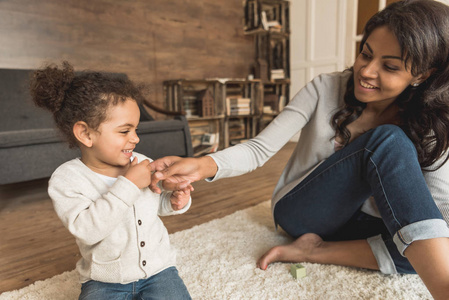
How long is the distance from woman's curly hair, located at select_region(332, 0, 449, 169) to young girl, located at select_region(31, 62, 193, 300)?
2.25ft

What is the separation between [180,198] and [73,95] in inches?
14.0

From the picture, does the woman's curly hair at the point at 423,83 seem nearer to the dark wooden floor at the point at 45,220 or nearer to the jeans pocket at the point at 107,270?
the jeans pocket at the point at 107,270

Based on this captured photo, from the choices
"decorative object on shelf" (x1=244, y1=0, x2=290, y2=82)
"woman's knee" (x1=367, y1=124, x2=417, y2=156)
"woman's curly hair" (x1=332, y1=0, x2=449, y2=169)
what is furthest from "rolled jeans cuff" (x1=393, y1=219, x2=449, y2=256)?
"decorative object on shelf" (x1=244, y1=0, x2=290, y2=82)

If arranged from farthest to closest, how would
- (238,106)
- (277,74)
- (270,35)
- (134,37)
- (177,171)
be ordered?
(277,74)
(270,35)
(238,106)
(134,37)
(177,171)

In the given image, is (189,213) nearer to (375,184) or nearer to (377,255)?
(377,255)

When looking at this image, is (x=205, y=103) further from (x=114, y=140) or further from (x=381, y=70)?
(x=114, y=140)

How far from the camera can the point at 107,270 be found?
77 centimetres

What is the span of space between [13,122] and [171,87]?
5.19 feet

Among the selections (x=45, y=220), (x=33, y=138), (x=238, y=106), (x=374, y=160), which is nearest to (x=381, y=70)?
Result: (x=374, y=160)

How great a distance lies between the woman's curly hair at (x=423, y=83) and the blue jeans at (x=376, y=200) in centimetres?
14

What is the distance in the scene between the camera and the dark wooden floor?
3.88 feet

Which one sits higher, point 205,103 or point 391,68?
point 391,68

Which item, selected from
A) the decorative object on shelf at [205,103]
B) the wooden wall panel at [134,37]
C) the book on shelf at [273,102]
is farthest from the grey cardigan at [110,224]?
the book on shelf at [273,102]

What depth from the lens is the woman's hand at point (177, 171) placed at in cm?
82
